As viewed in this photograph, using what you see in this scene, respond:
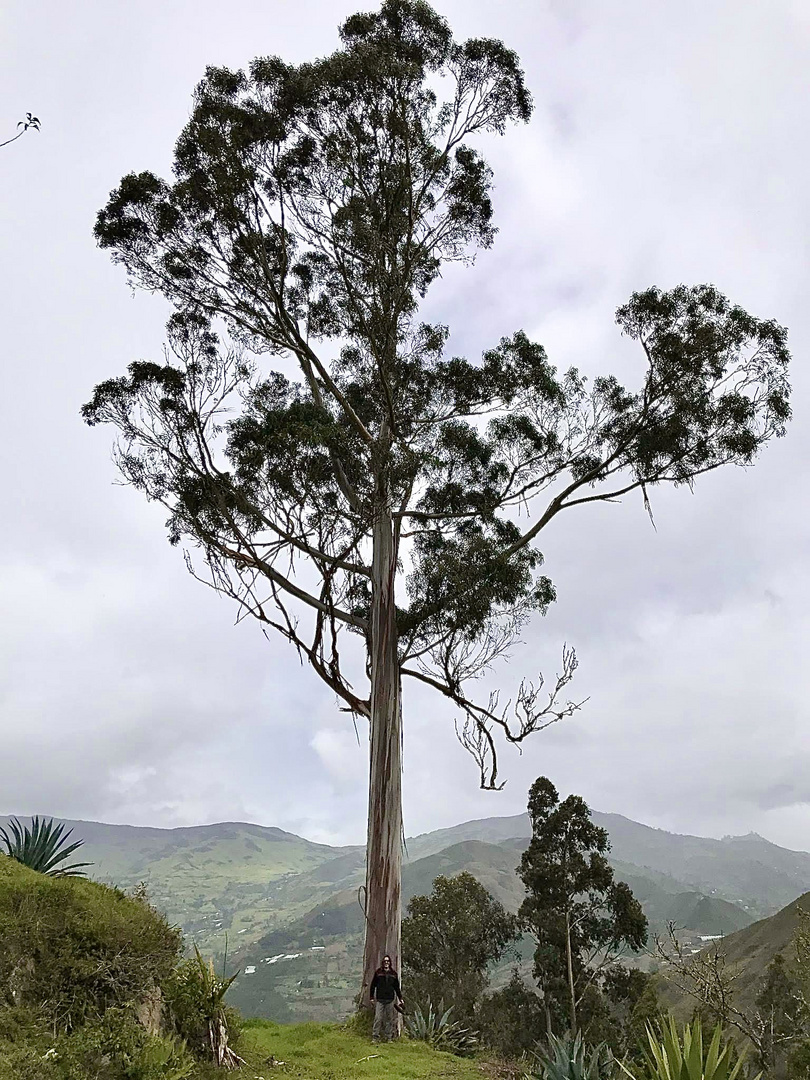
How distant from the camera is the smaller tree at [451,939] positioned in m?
28.5

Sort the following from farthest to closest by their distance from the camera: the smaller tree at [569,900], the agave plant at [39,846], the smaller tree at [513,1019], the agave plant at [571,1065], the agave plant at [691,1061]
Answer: the smaller tree at [513,1019] < the smaller tree at [569,900] < the agave plant at [39,846] < the agave plant at [571,1065] < the agave plant at [691,1061]

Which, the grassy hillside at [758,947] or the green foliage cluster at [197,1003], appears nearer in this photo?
the green foliage cluster at [197,1003]

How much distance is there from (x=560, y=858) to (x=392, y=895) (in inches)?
620

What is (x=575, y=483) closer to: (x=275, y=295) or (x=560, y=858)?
(x=275, y=295)

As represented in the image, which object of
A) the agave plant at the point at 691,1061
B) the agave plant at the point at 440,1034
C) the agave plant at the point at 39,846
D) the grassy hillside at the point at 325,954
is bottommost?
the grassy hillside at the point at 325,954

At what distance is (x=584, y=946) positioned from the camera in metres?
25.8

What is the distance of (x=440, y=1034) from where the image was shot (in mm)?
11773

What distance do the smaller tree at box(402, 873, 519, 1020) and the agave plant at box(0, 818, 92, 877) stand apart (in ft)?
74.5

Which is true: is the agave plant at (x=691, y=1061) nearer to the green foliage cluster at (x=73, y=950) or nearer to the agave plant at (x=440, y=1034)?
the green foliage cluster at (x=73, y=950)

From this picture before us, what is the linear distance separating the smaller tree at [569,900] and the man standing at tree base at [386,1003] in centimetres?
1550

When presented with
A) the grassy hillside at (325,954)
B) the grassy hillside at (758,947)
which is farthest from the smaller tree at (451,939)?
the grassy hillside at (325,954)

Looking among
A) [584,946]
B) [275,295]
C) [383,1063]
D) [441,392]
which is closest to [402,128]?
[275,295]

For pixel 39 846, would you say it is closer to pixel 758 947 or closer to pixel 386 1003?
pixel 386 1003

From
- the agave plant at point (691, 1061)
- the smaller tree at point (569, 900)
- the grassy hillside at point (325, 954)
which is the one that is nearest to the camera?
the agave plant at point (691, 1061)
